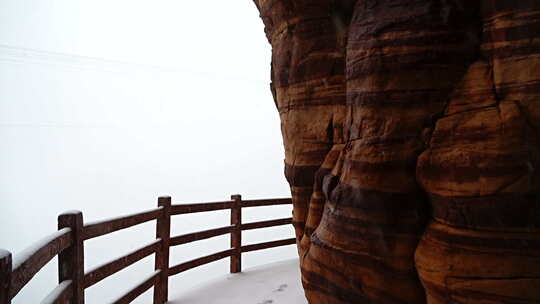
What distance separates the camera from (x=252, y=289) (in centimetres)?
491

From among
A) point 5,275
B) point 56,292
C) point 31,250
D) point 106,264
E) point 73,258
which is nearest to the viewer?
point 5,275

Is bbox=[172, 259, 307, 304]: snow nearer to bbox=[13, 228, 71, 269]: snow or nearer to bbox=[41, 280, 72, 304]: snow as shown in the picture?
bbox=[41, 280, 72, 304]: snow

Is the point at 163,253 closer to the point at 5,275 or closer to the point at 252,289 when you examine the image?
the point at 252,289

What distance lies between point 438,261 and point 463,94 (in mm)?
1212

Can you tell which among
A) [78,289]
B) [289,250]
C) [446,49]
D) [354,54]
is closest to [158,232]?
[78,289]

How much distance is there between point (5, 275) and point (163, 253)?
3.03 metres

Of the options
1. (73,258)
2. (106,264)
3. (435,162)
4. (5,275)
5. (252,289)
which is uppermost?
(435,162)

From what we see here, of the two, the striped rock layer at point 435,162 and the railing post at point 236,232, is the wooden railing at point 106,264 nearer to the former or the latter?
the railing post at point 236,232

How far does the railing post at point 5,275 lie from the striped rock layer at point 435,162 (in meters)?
2.34

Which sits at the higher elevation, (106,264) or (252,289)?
(106,264)

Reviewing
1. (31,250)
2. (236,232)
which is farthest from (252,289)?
(31,250)

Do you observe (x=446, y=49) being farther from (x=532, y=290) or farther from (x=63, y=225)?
(x=63, y=225)

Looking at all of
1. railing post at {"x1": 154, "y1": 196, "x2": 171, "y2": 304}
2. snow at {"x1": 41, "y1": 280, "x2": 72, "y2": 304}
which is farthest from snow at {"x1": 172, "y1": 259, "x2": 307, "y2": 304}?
snow at {"x1": 41, "y1": 280, "x2": 72, "y2": 304}

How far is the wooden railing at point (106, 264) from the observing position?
1.66m
